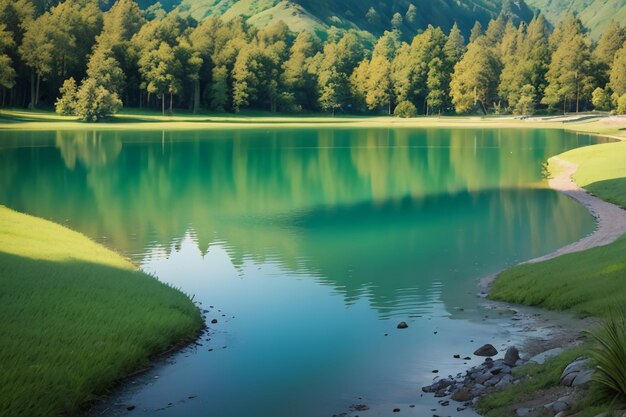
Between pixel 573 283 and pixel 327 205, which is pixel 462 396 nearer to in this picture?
pixel 573 283

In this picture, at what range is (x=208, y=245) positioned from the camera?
28203 millimetres

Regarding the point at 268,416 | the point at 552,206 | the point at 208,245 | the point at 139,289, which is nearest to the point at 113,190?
the point at 208,245

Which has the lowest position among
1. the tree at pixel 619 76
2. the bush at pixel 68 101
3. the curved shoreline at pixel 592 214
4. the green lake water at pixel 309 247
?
the green lake water at pixel 309 247

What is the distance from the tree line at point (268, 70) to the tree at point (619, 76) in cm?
20

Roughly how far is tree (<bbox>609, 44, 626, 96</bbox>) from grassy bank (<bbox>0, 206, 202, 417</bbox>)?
388 feet

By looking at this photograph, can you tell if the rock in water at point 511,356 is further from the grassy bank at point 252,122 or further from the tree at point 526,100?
the tree at point 526,100

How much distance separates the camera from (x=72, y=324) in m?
14.9

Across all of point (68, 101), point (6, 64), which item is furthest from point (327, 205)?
Answer: point (68, 101)

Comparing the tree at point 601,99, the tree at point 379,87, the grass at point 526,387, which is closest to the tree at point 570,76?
the tree at point 601,99

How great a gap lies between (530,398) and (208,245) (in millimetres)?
18283

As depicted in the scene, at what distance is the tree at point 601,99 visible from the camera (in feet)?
420

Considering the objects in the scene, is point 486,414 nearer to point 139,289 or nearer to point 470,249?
point 139,289

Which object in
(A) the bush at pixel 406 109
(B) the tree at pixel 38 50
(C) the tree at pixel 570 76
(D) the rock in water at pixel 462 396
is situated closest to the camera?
(D) the rock in water at pixel 462 396

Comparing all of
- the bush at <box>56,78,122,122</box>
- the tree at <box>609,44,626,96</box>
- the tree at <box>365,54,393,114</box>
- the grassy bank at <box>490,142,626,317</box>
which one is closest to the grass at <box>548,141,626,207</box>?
the grassy bank at <box>490,142,626,317</box>
